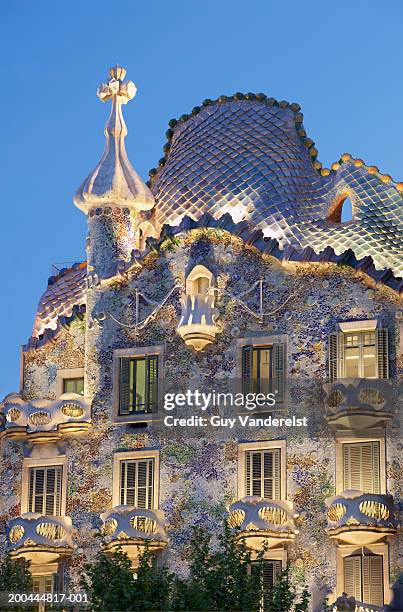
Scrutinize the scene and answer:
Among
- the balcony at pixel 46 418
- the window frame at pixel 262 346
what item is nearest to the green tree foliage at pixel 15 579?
the balcony at pixel 46 418

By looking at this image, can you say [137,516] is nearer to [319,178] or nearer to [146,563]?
[146,563]

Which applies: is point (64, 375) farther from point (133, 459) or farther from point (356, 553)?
point (356, 553)

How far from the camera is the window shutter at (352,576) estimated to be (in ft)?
148

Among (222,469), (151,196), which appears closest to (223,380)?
(222,469)

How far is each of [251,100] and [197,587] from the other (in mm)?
14684

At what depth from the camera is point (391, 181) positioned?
163ft

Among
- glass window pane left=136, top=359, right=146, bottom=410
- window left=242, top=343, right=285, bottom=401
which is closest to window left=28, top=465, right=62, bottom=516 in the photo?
glass window pane left=136, top=359, right=146, bottom=410

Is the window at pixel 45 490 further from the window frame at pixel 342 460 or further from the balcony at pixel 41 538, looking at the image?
the window frame at pixel 342 460

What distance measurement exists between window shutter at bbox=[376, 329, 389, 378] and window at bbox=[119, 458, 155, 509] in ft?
19.2

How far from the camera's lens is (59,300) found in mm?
52125

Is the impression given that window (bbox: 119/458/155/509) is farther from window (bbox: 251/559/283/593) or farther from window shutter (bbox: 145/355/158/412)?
window (bbox: 251/559/283/593)

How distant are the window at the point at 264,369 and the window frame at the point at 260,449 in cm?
106

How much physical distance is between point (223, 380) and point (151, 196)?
5261 millimetres

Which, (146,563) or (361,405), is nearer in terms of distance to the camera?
(146,563)
